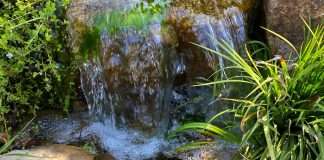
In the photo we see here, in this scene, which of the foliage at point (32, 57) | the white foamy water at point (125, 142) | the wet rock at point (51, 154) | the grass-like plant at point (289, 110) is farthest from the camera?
the white foamy water at point (125, 142)

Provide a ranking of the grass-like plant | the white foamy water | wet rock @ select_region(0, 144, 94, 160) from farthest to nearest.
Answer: the white foamy water → wet rock @ select_region(0, 144, 94, 160) → the grass-like plant

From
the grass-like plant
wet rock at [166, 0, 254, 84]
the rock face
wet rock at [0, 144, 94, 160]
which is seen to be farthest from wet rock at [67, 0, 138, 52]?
the grass-like plant

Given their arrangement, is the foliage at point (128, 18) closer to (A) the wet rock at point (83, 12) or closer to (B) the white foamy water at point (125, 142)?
(A) the wet rock at point (83, 12)

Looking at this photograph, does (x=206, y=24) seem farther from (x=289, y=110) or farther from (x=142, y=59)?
(x=289, y=110)

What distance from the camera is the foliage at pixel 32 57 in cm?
356

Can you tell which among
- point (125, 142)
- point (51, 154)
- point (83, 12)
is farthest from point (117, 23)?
point (51, 154)

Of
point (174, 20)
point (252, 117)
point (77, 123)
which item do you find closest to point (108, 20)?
point (174, 20)

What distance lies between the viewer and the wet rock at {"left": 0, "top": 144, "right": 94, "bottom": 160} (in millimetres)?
3201

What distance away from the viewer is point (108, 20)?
12.3ft

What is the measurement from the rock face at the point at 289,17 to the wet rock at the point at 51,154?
1.48 metres

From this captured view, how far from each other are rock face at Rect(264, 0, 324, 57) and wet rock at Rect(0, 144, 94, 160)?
1.48 metres

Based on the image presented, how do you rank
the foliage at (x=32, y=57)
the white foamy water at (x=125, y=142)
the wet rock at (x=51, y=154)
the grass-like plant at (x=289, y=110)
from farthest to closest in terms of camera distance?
the white foamy water at (x=125, y=142), the foliage at (x=32, y=57), the wet rock at (x=51, y=154), the grass-like plant at (x=289, y=110)

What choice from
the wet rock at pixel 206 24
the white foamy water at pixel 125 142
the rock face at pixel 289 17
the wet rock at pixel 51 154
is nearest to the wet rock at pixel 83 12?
the wet rock at pixel 206 24

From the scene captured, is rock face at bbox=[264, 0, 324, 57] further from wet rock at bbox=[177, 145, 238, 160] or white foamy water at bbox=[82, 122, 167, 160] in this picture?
white foamy water at bbox=[82, 122, 167, 160]
